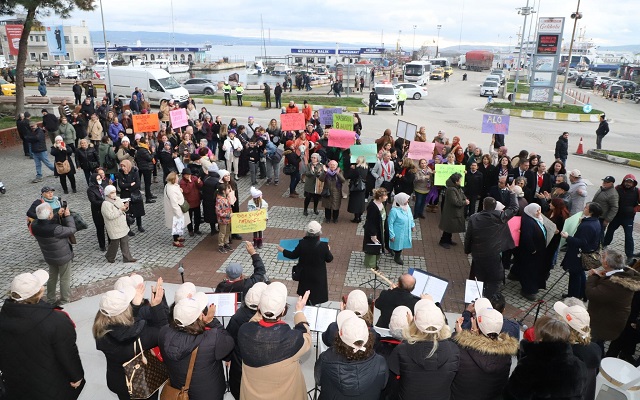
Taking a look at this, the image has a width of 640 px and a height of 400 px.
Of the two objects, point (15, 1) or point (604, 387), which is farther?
point (15, 1)

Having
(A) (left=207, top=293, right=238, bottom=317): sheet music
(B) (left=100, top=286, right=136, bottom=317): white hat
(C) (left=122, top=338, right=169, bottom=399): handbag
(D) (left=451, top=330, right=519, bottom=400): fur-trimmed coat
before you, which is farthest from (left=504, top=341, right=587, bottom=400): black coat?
(B) (left=100, top=286, right=136, bottom=317): white hat

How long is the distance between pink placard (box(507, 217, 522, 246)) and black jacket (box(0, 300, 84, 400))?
21.5 ft

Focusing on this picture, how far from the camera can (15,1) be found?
1711cm

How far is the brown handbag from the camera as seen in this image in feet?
11.6

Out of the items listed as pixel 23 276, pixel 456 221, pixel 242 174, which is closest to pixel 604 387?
pixel 456 221

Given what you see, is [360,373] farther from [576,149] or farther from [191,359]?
[576,149]

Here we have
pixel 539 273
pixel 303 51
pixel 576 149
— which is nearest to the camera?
pixel 539 273

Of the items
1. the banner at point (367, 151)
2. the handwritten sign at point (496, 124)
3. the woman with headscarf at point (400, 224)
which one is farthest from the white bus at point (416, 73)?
the woman with headscarf at point (400, 224)

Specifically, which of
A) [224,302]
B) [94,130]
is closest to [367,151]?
[224,302]

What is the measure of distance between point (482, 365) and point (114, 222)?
684cm

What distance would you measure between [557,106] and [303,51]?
1781 inches

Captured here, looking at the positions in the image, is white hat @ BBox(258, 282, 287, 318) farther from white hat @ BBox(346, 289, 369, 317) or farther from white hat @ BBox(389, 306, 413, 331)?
white hat @ BBox(389, 306, 413, 331)

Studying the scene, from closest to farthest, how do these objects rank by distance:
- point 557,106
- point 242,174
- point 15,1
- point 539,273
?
point 539,273
point 242,174
point 15,1
point 557,106

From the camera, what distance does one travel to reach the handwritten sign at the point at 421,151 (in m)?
11.4
